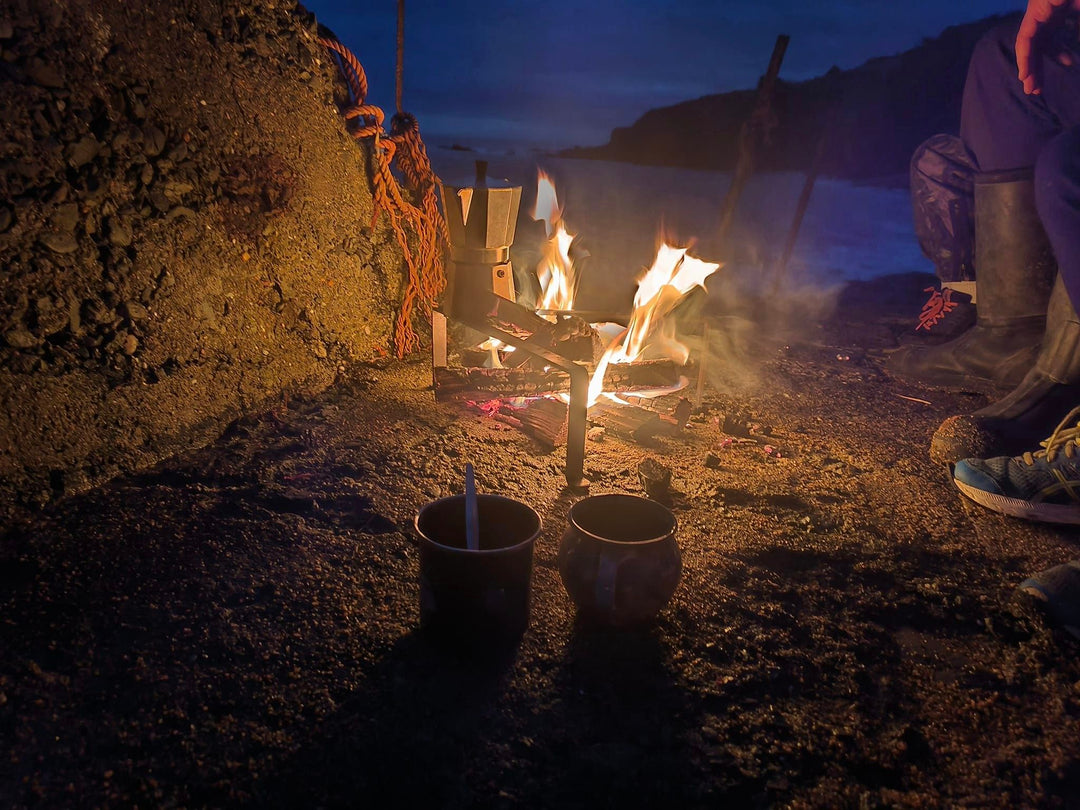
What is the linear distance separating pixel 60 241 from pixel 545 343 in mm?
2275

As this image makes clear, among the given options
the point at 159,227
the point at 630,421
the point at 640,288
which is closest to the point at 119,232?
the point at 159,227

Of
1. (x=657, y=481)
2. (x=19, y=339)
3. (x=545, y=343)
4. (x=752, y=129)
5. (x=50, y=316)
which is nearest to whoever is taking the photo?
(x=19, y=339)

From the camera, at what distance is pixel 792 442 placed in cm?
365

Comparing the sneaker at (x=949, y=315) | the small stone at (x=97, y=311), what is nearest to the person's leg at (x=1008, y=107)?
the sneaker at (x=949, y=315)

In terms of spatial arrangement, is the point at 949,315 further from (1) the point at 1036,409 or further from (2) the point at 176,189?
(2) the point at 176,189

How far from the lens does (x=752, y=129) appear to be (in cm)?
684

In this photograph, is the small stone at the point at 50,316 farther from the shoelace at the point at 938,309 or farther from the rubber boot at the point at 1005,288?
the shoelace at the point at 938,309

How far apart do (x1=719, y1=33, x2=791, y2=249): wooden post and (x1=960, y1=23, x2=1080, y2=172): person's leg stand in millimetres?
2345

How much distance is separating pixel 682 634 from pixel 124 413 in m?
2.30

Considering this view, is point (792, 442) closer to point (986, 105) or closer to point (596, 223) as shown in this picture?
point (986, 105)

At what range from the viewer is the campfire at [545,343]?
369 cm

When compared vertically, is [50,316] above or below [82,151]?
below

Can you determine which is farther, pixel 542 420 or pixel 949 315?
pixel 949 315

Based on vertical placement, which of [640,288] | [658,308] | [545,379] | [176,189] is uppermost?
[176,189]
